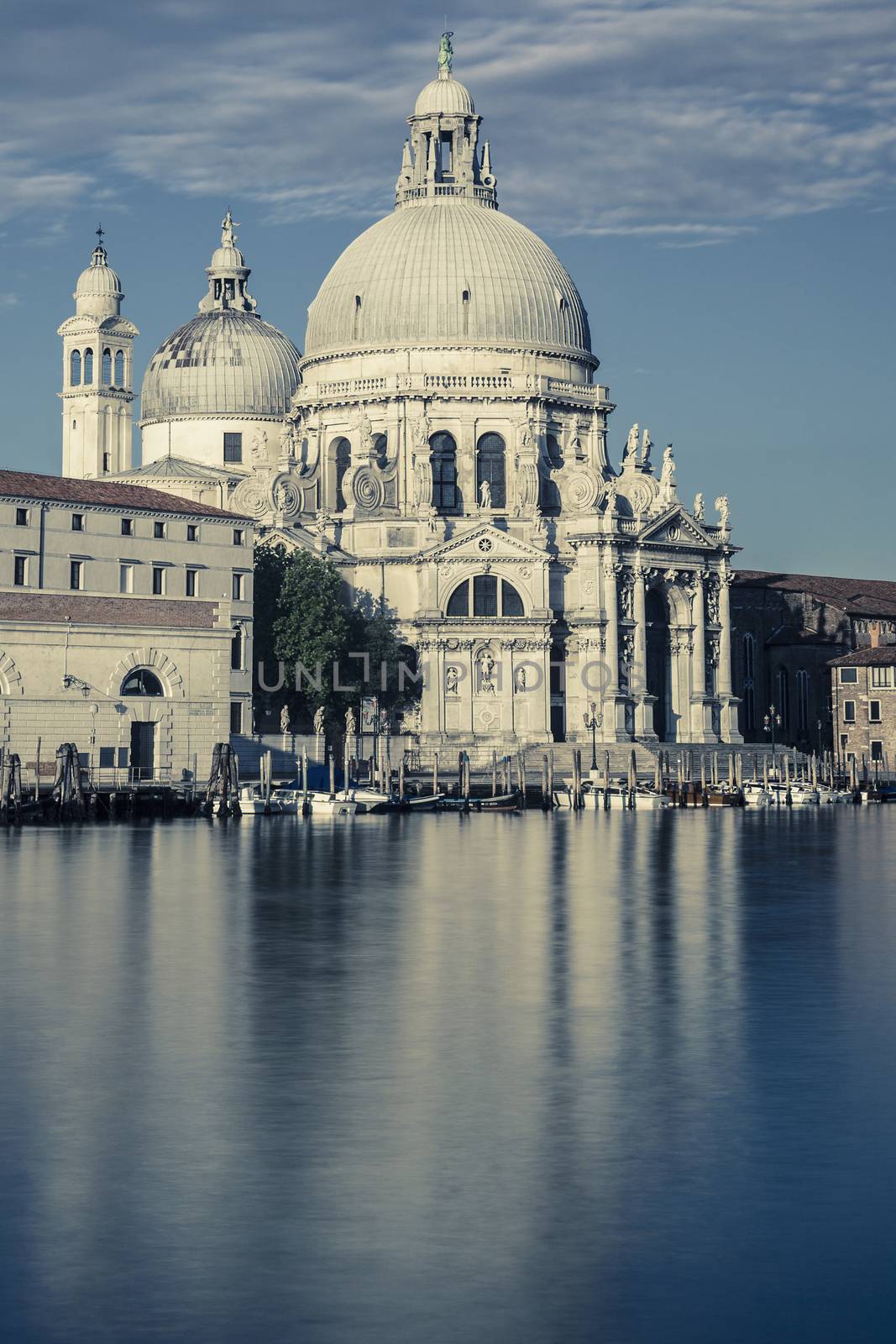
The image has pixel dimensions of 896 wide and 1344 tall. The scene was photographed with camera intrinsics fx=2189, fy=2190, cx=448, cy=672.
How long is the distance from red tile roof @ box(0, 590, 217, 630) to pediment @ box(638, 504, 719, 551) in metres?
27.1

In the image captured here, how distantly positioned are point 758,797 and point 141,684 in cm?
2510

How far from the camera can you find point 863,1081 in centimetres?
1580

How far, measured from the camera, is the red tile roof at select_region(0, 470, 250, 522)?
2576 inches

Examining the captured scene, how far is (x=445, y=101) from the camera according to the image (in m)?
95.7

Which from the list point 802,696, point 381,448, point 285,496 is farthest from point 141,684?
point 802,696

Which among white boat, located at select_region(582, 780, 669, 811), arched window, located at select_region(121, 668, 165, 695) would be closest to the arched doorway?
white boat, located at select_region(582, 780, 669, 811)

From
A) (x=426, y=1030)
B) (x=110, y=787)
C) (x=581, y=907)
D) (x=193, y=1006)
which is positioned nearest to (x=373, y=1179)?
(x=426, y=1030)

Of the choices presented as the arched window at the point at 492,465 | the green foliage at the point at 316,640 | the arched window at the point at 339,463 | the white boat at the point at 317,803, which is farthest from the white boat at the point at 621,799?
the arched window at the point at 339,463

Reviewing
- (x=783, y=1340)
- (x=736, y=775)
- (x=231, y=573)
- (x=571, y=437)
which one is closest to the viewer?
(x=783, y=1340)

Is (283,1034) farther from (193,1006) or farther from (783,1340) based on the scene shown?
(783,1340)

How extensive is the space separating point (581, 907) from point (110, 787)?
32699 mm

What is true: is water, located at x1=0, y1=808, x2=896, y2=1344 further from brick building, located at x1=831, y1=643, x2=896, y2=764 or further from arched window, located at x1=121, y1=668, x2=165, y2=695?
brick building, located at x1=831, y1=643, x2=896, y2=764

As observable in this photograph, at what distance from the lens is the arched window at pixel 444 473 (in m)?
92.5

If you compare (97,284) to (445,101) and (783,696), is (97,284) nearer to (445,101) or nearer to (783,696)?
(445,101)
